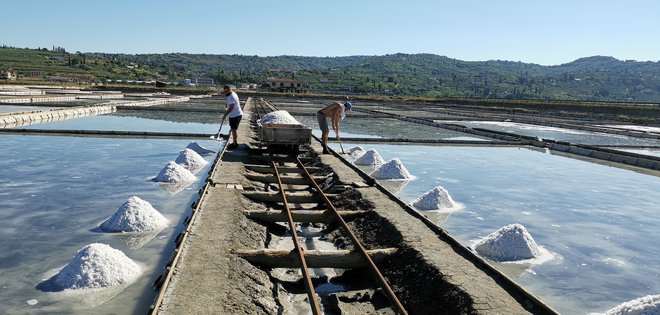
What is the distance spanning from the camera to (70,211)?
6.44 meters

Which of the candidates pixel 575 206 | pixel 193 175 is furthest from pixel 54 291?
pixel 575 206

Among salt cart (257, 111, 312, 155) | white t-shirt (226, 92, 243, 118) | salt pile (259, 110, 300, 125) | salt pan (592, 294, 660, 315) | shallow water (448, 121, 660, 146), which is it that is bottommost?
salt pan (592, 294, 660, 315)

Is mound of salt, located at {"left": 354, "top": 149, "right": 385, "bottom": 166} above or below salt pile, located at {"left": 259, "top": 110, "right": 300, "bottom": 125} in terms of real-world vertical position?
below

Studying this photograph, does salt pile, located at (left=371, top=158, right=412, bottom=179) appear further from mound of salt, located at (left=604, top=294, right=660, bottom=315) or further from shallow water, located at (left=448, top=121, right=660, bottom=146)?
shallow water, located at (left=448, top=121, right=660, bottom=146)

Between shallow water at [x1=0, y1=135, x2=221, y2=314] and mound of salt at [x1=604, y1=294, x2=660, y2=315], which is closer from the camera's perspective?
mound of salt at [x1=604, y1=294, x2=660, y2=315]

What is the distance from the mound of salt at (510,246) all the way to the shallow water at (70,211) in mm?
3379

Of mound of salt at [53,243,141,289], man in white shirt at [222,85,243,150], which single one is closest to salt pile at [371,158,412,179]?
man in white shirt at [222,85,243,150]

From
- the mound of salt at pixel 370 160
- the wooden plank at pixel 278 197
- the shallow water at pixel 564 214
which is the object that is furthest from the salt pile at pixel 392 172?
the wooden plank at pixel 278 197

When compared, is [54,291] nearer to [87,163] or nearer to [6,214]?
[6,214]

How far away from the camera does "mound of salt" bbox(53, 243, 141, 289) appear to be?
4.22 metres

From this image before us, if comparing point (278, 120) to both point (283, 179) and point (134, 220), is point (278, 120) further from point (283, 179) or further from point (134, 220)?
point (134, 220)

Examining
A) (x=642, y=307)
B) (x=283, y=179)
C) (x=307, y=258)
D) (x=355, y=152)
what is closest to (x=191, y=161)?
(x=283, y=179)

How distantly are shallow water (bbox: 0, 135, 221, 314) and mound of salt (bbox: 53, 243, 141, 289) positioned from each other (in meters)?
0.12

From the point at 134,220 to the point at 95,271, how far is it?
151 cm
